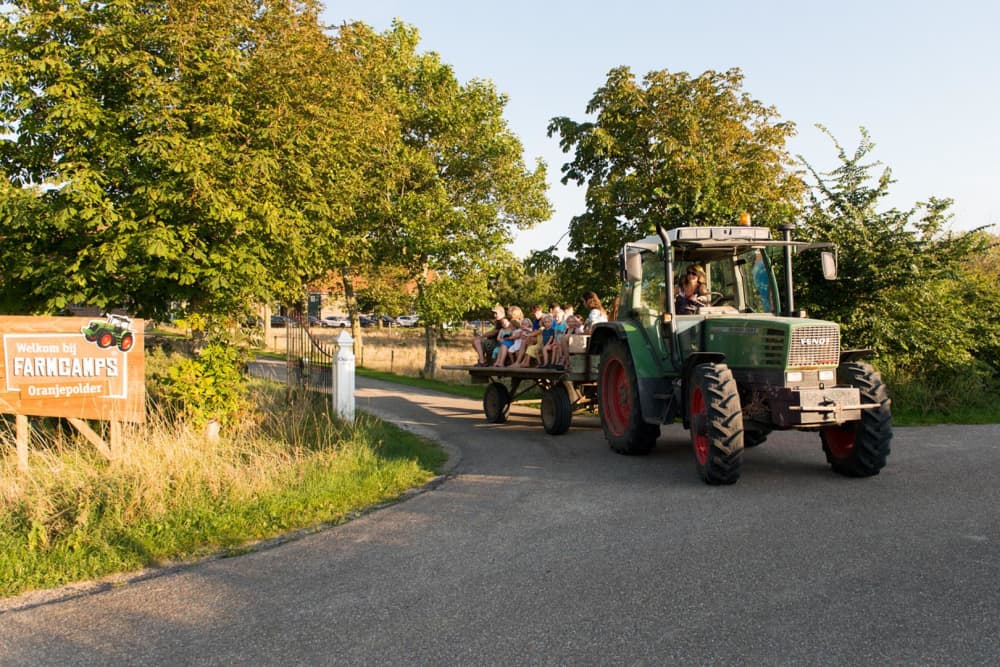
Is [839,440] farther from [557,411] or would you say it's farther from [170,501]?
[170,501]

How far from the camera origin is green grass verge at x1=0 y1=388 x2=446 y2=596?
5.49 meters

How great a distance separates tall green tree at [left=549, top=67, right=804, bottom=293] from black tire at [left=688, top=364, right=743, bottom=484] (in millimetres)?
7760

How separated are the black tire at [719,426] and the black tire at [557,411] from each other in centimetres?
362

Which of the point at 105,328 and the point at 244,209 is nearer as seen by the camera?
the point at 105,328

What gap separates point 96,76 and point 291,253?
9.76 ft

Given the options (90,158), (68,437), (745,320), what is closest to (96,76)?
(90,158)

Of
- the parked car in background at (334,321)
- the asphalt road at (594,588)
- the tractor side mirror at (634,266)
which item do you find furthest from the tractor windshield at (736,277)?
the parked car in background at (334,321)

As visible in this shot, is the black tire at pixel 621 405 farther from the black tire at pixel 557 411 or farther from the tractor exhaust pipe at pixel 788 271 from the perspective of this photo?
the tractor exhaust pipe at pixel 788 271

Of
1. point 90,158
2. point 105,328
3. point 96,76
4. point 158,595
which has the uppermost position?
point 96,76

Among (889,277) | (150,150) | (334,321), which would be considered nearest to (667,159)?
(889,277)

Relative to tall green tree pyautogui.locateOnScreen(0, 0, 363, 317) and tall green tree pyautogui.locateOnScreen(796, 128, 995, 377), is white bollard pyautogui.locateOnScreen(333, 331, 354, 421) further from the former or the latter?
tall green tree pyautogui.locateOnScreen(796, 128, 995, 377)

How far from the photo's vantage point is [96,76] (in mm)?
8633

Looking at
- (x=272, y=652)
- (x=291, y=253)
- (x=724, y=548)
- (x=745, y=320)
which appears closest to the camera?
(x=272, y=652)

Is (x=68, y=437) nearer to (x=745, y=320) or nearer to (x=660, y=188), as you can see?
(x=745, y=320)
